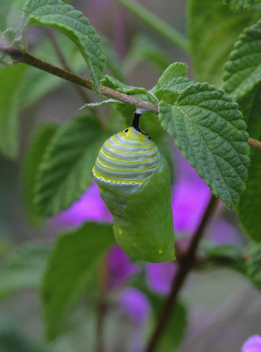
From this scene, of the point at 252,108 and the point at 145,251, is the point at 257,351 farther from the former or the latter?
the point at 252,108

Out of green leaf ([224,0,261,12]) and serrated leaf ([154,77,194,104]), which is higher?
green leaf ([224,0,261,12])

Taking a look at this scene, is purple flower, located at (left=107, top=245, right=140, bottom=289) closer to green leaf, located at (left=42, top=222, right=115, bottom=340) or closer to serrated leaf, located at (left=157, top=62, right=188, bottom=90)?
green leaf, located at (left=42, top=222, right=115, bottom=340)

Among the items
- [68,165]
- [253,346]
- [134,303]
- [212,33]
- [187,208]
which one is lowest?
[134,303]

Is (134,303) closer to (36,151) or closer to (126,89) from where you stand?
(36,151)

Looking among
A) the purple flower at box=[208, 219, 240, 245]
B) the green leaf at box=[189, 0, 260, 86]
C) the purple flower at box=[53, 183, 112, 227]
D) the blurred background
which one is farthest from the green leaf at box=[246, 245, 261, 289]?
the purple flower at box=[208, 219, 240, 245]

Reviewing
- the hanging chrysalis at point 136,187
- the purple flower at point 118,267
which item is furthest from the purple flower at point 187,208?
the hanging chrysalis at point 136,187

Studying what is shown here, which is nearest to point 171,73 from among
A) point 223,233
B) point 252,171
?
point 252,171

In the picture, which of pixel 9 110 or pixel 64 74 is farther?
pixel 9 110
